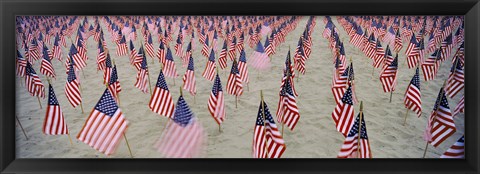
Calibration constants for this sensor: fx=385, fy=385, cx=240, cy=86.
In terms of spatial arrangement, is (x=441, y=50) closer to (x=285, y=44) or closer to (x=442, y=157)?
(x=442, y=157)

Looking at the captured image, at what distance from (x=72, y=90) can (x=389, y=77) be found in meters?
3.43

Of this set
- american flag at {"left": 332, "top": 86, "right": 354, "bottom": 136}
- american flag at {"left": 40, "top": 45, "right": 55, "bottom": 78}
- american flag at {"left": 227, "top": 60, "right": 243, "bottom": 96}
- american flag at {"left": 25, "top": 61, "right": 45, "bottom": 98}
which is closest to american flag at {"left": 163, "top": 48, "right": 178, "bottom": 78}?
american flag at {"left": 227, "top": 60, "right": 243, "bottom": 96}

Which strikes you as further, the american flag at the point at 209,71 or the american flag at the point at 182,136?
the american flag at the point at 209,71

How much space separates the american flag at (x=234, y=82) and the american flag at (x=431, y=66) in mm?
2006

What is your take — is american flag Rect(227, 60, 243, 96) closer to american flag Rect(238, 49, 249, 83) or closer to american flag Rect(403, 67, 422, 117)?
american flag Rect(238, 49, 249, 83)

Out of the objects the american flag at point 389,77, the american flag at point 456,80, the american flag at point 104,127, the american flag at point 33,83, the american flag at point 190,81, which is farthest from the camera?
the american flag at point 190,81

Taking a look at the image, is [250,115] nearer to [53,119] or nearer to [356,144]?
[356,144]

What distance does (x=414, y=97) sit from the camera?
4012 millimetres

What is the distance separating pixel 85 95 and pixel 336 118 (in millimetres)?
2595

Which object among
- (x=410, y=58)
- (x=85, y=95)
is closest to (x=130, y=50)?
(x=85, y=95)

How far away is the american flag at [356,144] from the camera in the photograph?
11.7 ft

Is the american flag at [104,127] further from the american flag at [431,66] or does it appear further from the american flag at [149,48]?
the american flag at [431,66]
